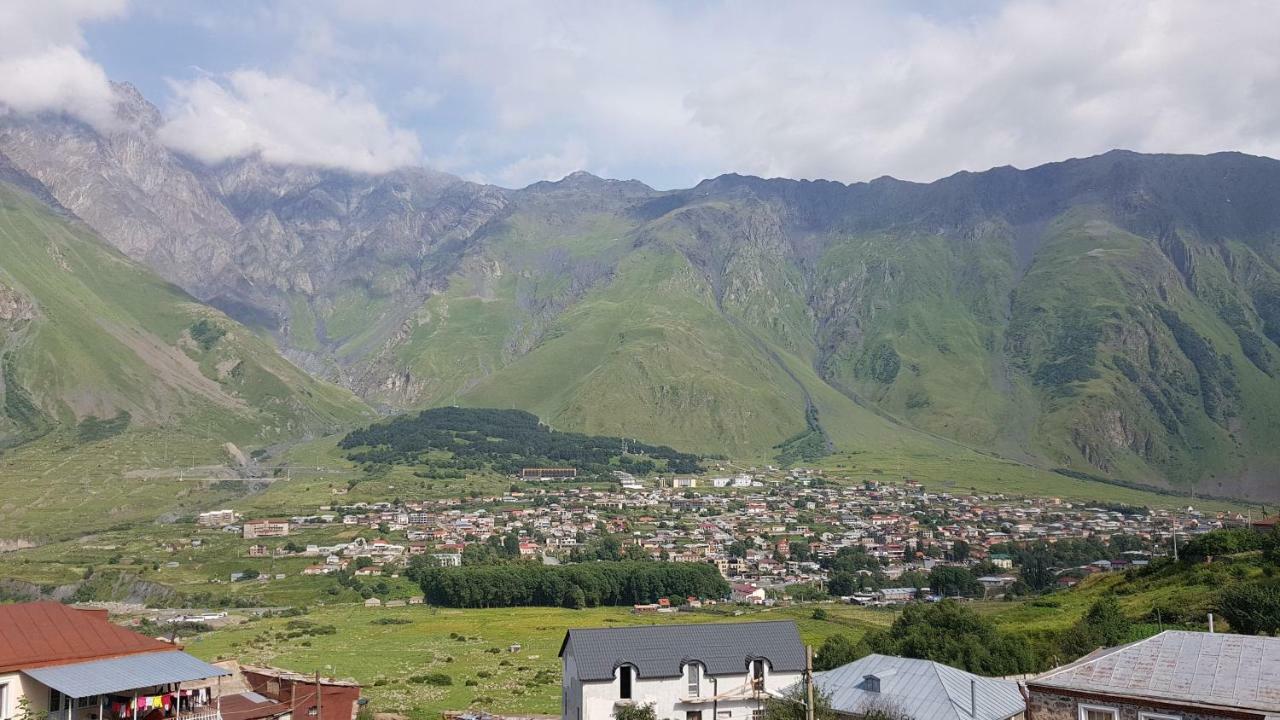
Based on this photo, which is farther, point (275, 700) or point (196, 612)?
point (196, 612)

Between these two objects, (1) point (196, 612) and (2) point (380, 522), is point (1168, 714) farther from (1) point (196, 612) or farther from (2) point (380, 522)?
(2) point (380, 522)

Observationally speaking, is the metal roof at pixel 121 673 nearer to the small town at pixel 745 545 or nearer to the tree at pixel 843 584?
the small town at pixel 745 545

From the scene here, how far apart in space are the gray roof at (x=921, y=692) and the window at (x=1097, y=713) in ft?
24.8

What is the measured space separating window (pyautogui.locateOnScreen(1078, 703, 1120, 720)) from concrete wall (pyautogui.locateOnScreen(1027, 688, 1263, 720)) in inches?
2.5

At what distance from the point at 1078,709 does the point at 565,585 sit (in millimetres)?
100534

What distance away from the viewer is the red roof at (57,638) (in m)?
27.0

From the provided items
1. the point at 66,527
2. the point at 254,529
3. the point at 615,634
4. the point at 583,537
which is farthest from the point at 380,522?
the point at 615,634

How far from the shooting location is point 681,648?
42844mm

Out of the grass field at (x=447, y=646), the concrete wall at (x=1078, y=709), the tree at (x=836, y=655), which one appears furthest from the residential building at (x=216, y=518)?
the concrete wall at (x=1078, y=709)

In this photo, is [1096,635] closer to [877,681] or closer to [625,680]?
[877,681]

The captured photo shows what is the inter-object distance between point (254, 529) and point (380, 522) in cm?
2321

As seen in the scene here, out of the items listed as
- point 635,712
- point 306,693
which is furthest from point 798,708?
point 306,693

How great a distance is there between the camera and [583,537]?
179 metres

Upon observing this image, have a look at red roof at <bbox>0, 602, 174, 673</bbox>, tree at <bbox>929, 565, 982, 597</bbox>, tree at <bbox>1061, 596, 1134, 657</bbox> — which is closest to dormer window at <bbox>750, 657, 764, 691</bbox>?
tree at <bbox>1061, 596, 1134, 657</bbox>
